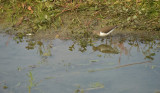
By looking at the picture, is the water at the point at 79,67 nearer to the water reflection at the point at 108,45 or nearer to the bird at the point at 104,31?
the water reflection at the point at 108,45

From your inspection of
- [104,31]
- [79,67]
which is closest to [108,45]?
[104,31]

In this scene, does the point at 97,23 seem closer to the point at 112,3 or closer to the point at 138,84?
Result: the point at 112,3

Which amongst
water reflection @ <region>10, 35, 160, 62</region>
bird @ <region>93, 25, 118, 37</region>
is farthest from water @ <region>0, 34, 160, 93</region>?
bird @ <region>93, 25, 118, 37</region>

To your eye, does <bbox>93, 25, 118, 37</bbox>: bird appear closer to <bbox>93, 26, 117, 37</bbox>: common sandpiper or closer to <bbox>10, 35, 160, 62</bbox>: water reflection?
<bbox>93, 26, 117, 37</bbox>: common sandpiper

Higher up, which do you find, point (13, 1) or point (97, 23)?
point (13, 1)

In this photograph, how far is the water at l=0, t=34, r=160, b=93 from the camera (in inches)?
183

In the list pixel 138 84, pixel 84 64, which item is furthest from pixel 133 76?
pixel 84 64

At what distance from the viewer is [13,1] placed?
8.65 metres

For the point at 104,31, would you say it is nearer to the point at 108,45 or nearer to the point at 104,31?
the point at 104,31

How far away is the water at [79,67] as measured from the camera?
4.66 metres

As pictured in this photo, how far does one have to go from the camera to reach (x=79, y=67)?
5.34 meters

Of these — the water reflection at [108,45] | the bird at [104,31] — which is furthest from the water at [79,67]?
the bird at [104,31]

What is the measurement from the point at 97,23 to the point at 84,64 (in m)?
2.45

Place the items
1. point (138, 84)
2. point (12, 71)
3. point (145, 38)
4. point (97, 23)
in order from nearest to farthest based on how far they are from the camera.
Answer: point (138, 84), point (12, 71), point (145, 38), point (97, 23)
